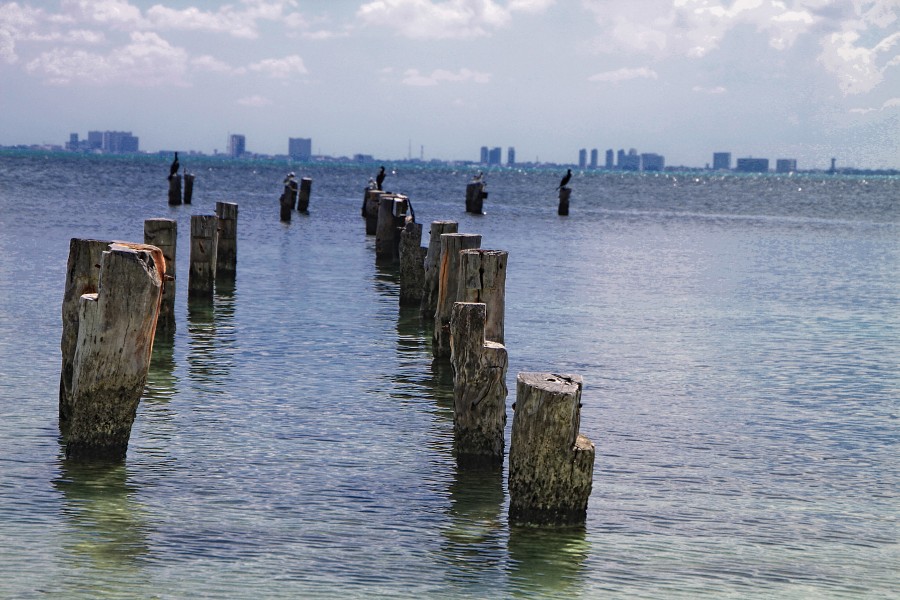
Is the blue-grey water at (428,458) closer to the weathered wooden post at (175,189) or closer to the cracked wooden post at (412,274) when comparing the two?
the cracked wooden post at (412,274)

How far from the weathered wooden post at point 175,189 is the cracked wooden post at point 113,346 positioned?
38290 millimetres

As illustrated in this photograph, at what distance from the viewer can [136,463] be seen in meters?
9.99

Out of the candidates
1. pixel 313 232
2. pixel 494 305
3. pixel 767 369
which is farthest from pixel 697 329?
pixel 313 232

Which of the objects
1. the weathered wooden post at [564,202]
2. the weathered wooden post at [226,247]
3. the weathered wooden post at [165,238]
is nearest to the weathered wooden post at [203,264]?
the weathered wooden post at [165,238]

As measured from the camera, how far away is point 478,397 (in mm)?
10133

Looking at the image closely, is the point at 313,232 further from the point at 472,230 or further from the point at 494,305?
the point at 494,305

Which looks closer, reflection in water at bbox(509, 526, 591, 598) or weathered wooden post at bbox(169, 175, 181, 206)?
reflection in water at bbox(509, 526, 591, 598)

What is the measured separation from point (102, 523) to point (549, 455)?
3.24 meters

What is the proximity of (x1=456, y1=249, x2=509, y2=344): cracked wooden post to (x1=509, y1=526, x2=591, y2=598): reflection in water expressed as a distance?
3793 millimetres

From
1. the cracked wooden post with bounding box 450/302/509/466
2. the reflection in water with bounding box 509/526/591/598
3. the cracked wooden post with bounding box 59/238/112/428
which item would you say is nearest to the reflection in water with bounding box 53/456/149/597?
the cracked wooden post with bounding box 59/238/112/428

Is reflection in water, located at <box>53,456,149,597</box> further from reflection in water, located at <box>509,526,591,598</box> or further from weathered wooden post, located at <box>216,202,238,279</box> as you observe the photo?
weathered wooden post, located at <box>216,202,238,279</box>

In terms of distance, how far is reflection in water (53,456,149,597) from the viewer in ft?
25.2

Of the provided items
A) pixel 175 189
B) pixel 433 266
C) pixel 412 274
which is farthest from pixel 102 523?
pixel 175 189

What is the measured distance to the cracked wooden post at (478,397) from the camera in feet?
32.9
